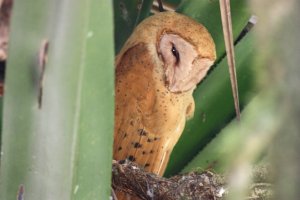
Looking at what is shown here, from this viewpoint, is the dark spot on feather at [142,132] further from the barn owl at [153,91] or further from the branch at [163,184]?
the branch at [163,184]

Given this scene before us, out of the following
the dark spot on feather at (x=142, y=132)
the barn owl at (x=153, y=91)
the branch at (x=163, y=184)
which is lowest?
the branch at (x=163, y=184)

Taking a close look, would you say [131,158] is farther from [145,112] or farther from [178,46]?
[178,46]

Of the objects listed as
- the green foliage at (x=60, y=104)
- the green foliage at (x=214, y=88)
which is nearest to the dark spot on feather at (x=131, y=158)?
the green foliage at (x=214, y=88)

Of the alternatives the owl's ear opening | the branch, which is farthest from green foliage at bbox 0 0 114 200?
the owl's ear opening

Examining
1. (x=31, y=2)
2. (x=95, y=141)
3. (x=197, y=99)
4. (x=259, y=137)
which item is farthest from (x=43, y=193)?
(x=197, y=99)

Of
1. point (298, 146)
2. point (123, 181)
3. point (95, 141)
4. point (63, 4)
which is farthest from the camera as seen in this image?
point (123, 181)

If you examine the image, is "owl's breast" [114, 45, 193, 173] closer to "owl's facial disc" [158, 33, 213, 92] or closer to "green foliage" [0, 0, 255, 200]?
"owl's facial disc" [158, 33, 213, 92]

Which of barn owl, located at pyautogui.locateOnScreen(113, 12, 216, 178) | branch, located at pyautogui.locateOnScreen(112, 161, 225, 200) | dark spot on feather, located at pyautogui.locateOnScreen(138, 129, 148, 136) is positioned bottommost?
branch, located at pyautogui.locateOnScreen(112, 161, 225, 200)

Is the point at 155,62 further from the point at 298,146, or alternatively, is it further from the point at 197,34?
the point at 298,146
